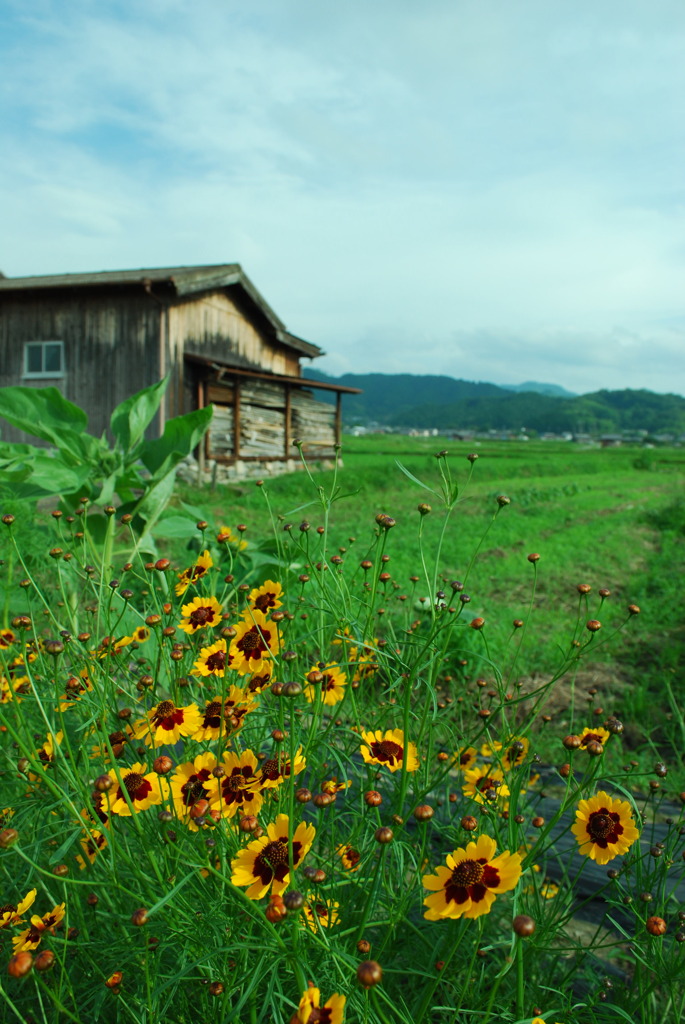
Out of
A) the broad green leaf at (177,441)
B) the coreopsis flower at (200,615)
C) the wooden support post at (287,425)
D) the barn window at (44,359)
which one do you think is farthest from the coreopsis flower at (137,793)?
the wooden support post at (287,425)

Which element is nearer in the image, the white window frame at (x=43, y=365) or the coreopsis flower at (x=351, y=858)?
the coreopsis flower at (x=351, y=858)

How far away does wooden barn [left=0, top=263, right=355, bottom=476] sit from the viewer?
11602mm

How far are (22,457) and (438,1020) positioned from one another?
1.92 metres

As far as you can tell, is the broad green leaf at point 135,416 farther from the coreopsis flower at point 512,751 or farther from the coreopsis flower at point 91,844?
the coreopsis flower at point 512,751

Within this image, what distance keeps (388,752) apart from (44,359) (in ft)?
42.1

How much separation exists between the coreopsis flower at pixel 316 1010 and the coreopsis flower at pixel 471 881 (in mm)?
129

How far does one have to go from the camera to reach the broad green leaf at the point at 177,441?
252 cm

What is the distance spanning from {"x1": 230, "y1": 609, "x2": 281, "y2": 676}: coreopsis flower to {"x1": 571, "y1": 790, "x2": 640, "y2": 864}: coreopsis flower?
1.87 feet

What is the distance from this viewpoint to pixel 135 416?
8.44 feet

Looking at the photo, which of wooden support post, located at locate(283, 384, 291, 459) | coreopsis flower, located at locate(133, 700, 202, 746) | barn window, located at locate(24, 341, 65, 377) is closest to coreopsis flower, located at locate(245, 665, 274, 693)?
coreopsis flower, located at locate(133, 700, 202, 746)

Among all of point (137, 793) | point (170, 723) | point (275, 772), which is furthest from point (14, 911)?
point (275, 772)

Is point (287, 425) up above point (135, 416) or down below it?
above

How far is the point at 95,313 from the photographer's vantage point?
1181 centimetres

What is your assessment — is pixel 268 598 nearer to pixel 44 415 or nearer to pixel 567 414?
pixel 44 415
